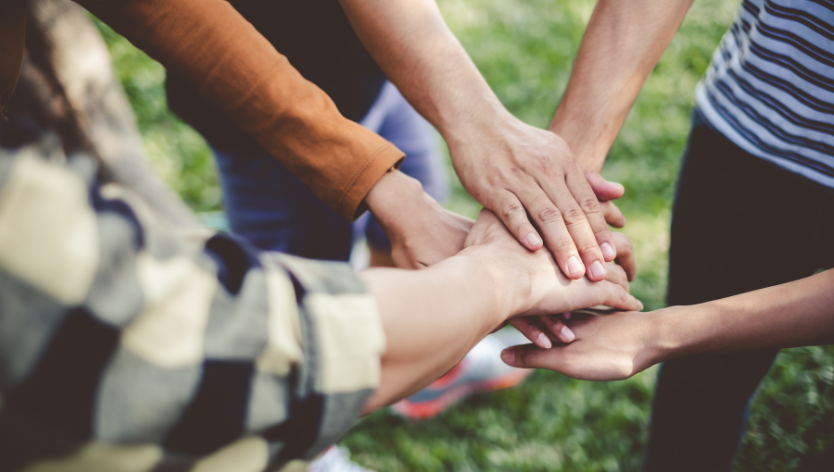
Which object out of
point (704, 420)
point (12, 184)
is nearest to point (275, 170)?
point (12, 184)

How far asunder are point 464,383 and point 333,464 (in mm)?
728

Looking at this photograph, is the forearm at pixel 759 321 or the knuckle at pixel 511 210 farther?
the knuckle at pixel 511 210

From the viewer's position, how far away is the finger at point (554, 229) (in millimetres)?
1314

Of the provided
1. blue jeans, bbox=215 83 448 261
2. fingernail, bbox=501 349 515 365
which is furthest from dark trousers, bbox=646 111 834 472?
blue jeans, bbox=215 83 448 261

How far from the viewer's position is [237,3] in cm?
147

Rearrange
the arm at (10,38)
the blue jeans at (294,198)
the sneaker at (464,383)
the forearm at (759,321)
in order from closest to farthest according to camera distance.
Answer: the arm at (10,38) < the forearm at (759,321) < the blue jeans at (294,198) < the sneaker at (464,383)

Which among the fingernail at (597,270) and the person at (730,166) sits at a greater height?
the person at (730,166)

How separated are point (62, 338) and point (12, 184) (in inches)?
6.7

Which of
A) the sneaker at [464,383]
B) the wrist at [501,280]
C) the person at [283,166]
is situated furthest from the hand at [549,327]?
the sneaker at [464,383]

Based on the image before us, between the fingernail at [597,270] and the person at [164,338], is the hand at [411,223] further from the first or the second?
the person at [164,338]

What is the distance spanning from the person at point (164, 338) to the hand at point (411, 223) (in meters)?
0.62

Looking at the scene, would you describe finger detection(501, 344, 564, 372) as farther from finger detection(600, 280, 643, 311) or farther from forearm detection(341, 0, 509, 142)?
forearm detection(341, 0, 509, 142)

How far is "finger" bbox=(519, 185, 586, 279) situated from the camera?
1314mm

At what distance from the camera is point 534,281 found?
4.11ft
